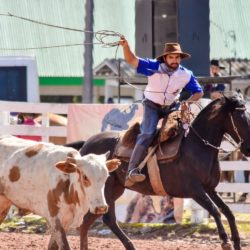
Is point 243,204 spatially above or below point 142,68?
below

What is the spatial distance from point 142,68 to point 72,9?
68.6 feet

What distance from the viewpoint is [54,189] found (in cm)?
1005

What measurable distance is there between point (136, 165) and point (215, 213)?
1247 millimetres

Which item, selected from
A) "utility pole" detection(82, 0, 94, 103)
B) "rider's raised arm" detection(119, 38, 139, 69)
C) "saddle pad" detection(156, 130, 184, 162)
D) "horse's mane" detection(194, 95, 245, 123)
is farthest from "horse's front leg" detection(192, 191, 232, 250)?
"utility pole" detection(82, 0, 94, 103)

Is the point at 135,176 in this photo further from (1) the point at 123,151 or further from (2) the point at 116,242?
(2) the point at 116,242

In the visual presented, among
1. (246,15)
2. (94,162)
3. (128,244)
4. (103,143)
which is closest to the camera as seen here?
(94,162)

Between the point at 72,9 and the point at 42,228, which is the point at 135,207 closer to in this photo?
the point at 42,228

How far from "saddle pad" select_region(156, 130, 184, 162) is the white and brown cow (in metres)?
2.33

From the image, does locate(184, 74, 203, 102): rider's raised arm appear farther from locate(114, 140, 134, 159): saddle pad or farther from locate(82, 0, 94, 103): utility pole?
locate(82, 0, 94, 103): utility pole

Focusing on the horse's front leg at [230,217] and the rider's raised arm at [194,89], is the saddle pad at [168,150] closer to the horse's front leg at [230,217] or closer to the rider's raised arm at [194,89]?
the rider's raised arm at [194,89]

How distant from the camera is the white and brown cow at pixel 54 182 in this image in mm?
9688

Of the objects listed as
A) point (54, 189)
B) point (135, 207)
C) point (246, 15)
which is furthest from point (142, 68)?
point (246, 15)

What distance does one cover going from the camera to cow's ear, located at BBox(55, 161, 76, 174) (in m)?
9.74

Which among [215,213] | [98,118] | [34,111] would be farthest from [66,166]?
[34,111]
